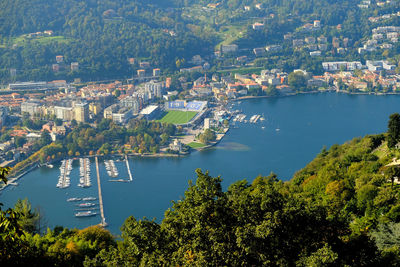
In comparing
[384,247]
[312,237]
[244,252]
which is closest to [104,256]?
[244,252]

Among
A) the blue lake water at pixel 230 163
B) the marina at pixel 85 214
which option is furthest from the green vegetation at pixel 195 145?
the marina at pixel 85 214

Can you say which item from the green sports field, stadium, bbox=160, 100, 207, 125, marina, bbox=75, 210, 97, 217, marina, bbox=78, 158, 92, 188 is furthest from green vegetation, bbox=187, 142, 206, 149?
marina, bbox=75, 210, 97, 217

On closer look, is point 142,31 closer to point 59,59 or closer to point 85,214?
point 59,59

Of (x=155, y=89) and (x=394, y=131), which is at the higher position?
(x=394, y=131)

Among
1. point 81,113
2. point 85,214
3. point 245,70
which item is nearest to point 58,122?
point 81,113

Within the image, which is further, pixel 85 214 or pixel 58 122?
pixel 58 122

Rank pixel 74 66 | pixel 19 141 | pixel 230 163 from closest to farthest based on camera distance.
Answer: pixel 230 163, pixel 19 141, pixel 74 66

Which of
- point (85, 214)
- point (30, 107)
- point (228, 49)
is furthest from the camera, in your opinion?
point (228, 49)
